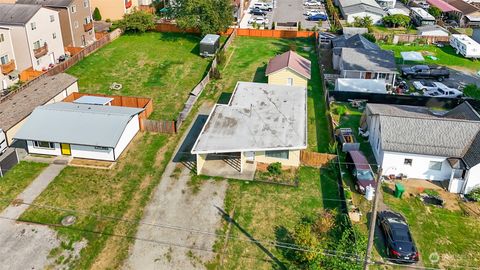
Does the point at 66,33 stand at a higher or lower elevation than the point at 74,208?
higher

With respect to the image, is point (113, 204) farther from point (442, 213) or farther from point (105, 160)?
point (442, 213)

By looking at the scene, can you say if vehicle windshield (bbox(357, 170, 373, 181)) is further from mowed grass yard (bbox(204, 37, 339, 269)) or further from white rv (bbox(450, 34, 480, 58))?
white rv (bbox(450, 34, 480, 58))

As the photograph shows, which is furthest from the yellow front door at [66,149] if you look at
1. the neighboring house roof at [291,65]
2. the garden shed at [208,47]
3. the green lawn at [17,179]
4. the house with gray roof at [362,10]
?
the house with gray roof at [362,10]

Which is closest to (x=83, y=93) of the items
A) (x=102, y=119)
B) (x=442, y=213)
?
(x=102, y=119)

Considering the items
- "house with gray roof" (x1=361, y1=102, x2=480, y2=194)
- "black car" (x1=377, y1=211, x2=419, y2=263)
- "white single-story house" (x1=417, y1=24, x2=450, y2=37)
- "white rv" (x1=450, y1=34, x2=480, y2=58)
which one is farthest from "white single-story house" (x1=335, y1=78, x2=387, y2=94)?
"white single-story house" (x1=417, y1=24, x2=450, y2=37)

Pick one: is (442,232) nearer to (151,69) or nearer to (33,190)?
(33,190)

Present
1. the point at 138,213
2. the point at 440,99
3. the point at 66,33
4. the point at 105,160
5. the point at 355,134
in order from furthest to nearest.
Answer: the point at 66,33 < the point at 440,99 < the point at 355,134 < the point at 105,160 < the point at 138,213

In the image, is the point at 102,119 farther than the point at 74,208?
Yes
